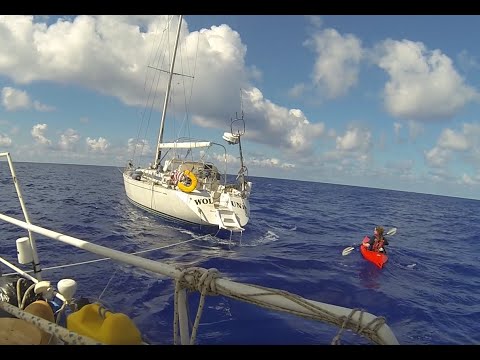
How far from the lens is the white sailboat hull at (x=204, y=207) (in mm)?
18797

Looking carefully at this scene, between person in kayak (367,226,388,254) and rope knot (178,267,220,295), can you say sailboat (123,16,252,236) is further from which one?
rope knot (178,267,220,295)

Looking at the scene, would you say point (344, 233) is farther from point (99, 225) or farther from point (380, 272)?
point (99, 225)

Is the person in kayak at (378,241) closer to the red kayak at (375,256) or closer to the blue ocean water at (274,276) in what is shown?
the red kayak at (375,256)

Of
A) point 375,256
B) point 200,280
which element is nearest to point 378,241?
point 375,256

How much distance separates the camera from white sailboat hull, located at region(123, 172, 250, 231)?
1880 centimetres

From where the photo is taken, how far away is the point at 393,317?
30.1 ft

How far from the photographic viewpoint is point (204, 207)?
19.2 metres

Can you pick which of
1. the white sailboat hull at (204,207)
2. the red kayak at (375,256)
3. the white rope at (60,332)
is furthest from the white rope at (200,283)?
the white sailboat hull at (204,207)

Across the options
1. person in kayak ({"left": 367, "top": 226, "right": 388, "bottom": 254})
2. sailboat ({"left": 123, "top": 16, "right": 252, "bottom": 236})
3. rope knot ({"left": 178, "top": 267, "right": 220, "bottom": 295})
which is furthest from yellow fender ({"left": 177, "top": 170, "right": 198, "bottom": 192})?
rope knot ({"left": 178, "top": 267, "right": 220, "bottom": 295})

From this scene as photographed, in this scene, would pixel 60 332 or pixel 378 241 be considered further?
pixel 378 241

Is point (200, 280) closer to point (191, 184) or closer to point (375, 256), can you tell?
point (375, 256)
